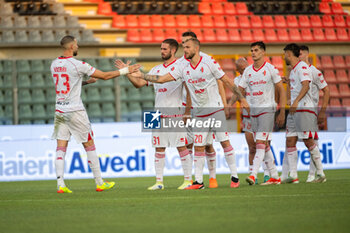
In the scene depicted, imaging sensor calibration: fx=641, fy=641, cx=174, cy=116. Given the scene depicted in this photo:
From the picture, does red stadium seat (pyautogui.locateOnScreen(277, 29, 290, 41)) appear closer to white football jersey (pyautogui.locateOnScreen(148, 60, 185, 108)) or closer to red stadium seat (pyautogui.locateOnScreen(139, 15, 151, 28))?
red stadium seat (pyautogui.locateOnScreen(139, 15, 151, 28))

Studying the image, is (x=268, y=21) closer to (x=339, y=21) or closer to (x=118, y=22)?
(x=339, y=21)

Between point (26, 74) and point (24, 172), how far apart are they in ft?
14.9

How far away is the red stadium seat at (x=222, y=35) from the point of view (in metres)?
22.6

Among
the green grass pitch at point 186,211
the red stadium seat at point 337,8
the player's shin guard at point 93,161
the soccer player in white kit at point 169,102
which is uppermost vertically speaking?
the red stadium seat at point 337,8

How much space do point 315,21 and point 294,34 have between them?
1.50m

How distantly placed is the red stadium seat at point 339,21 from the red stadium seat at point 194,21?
210 inches

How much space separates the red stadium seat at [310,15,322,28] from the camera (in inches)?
956

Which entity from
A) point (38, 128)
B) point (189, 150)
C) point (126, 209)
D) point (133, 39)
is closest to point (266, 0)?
point (133, 39)

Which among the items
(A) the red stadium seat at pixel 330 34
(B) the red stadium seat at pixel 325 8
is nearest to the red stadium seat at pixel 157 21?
(A) the red stadium seat at pixel 330 34

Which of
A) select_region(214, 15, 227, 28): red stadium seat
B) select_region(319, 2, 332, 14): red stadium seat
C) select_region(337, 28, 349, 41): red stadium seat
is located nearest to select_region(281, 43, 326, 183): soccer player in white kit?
select_region(214, 15, 227, 28): red stadium seat

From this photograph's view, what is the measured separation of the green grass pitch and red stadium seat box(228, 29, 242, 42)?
572 inches

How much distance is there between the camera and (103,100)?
1814 centimetres

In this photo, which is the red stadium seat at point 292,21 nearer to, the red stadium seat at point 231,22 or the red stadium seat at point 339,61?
the red stadium seat at point 231,22

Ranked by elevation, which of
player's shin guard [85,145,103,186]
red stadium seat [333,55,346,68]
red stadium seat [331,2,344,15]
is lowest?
player's shin guard [85,145,103,186]
